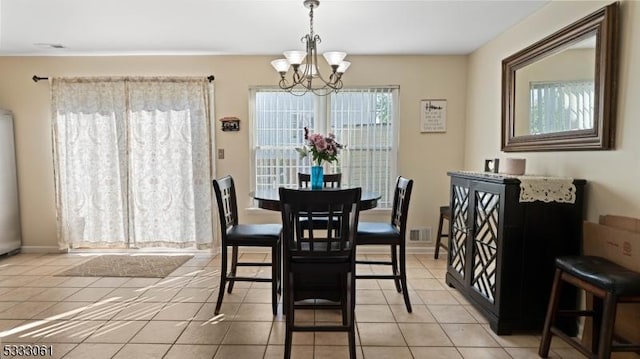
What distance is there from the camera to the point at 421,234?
13.5 feet


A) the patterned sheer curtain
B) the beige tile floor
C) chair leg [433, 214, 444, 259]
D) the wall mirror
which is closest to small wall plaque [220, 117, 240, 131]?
the patterned sheer curtain

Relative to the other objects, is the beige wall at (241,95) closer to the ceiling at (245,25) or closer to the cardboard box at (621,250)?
the ceiling at (245,25)

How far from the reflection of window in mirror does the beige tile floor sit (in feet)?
4.51

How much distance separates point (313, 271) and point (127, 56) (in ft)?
11.0

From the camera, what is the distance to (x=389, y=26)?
10.1ft

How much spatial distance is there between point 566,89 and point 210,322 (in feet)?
9.07

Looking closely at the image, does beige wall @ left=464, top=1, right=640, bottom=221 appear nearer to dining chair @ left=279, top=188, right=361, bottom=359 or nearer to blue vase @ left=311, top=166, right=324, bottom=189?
dining chair @ left=279, top=188, right=361, bottom=359

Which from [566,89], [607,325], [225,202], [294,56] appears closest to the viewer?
[607,325]

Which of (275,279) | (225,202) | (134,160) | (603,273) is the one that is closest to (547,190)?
(603,273)

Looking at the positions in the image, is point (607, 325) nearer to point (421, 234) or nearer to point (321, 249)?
point (321, 249)

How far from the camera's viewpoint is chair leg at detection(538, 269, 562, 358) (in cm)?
197

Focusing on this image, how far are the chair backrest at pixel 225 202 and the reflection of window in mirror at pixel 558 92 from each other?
2.31 metres

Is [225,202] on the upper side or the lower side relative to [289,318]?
upper

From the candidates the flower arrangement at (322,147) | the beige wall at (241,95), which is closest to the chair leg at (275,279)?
the flower arrangement at (322,147)
